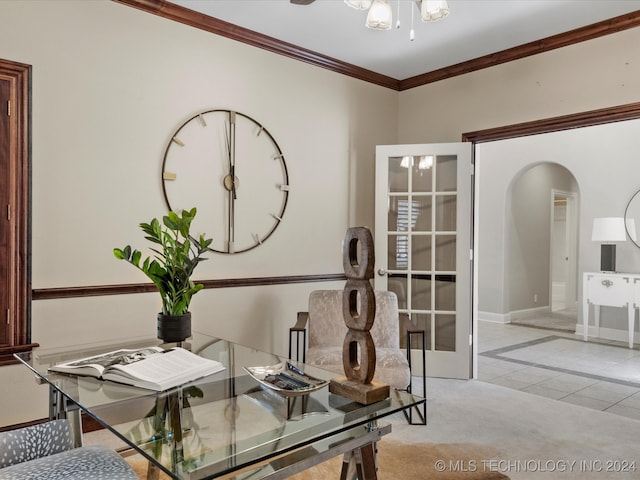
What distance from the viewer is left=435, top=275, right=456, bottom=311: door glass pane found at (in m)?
3.96

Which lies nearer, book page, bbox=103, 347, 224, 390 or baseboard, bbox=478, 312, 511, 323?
book page, bbox=103, 347, 224, 390

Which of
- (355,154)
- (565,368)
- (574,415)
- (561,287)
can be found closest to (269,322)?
(355,154)

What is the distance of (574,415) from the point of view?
125 inches

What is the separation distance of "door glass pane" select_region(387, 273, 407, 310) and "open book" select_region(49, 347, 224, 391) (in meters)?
2.54

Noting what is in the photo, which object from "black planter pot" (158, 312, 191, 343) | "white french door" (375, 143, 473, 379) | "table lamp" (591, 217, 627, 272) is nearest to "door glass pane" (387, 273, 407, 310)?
"white french door" (375, 143, 473, 379)

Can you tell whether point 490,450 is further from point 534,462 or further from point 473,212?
point 473,212

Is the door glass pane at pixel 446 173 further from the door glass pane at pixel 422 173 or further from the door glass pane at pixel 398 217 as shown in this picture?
the door glass pane at pixel 398 217

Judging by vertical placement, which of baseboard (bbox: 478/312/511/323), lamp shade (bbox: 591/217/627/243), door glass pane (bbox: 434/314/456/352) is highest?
lamp shade (bbox: 591/217/627/243)

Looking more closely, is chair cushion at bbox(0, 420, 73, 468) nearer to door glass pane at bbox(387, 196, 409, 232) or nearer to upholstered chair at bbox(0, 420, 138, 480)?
upholstered chair at bbox(0, 420, 138, 480)

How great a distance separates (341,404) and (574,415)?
8.24 feet

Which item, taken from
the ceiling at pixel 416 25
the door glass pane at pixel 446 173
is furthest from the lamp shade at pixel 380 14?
the door glass pane at pixel 446 173

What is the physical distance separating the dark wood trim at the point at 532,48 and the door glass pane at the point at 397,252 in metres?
1.45

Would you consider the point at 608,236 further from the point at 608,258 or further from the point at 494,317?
the point at 494,317

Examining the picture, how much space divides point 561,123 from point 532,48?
618mm
